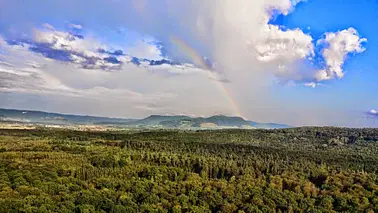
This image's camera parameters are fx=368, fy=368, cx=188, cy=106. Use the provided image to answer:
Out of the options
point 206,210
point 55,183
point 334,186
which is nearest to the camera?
point 206,210

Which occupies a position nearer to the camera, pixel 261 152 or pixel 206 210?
pixel 206 210

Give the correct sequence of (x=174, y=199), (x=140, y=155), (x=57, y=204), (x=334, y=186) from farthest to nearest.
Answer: (x=140, y=155) → (x=334, y=186) → (x=174, y=199) → (x=57, y=204)

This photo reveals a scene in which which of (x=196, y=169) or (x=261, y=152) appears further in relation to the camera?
(x=261, y=152)

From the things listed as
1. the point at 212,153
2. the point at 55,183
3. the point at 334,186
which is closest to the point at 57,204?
the point at 55,183

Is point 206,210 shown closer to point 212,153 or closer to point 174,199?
point 174,199

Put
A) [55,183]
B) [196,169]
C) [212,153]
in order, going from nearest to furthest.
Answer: [55,183] < [196,169] < [212,153]

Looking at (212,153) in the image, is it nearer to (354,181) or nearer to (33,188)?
(354,181)

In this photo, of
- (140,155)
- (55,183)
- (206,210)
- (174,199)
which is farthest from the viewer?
(140,155)

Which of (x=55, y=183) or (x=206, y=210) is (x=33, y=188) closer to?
(x=55, y=183)

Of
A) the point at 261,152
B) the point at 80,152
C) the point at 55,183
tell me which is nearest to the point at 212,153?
the point at 261,152
